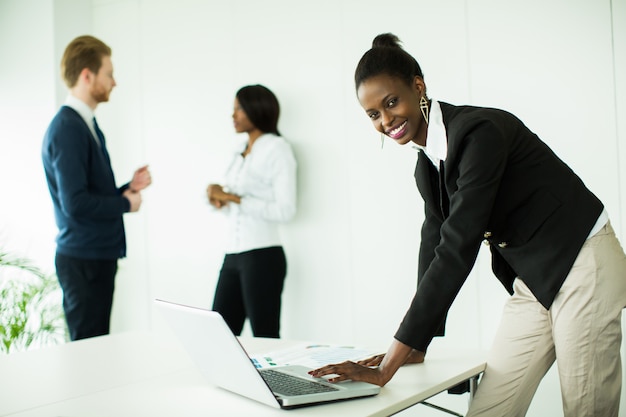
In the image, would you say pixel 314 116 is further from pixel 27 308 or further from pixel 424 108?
pixel 27 308

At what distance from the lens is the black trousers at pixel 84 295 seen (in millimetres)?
3010

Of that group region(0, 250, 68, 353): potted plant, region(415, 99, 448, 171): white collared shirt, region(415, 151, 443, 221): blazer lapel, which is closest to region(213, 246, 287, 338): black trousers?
region(0, 250, 68, 353): potted plant

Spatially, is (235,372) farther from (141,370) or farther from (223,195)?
(223,195)

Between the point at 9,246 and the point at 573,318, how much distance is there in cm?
403

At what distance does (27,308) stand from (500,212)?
3.54 meters

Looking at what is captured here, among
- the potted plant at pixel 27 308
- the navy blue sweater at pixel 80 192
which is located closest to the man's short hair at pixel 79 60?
the navy blue sweater at pixel 80 192

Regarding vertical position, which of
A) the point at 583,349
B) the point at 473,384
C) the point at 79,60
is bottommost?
the point at 473,384

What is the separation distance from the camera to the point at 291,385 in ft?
4.69

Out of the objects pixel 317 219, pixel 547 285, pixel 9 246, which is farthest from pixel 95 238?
pixel 547 285

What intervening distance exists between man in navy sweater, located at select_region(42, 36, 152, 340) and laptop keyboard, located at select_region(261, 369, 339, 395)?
1.75 metres

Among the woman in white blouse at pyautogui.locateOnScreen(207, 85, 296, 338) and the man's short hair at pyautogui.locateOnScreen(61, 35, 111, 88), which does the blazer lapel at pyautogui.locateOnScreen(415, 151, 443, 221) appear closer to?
the woman in white blouse at pyautogui.locateOnScreen(207, 85, 296, 338)

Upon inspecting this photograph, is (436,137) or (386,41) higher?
(386,41)

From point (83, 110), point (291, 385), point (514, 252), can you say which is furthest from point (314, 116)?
point (291, 385)

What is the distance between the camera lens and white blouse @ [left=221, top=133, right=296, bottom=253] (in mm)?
3549
